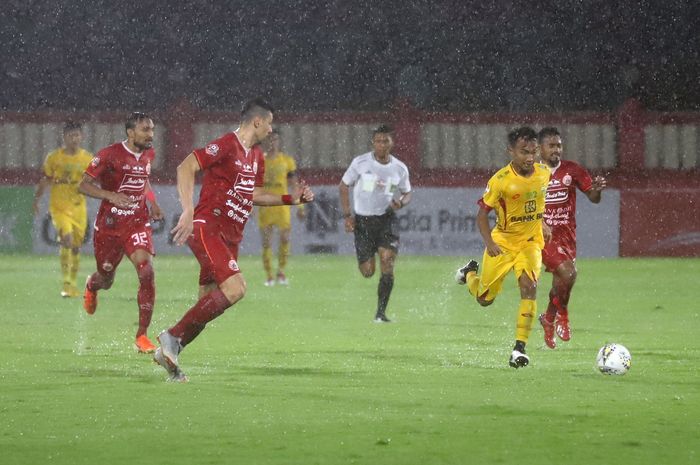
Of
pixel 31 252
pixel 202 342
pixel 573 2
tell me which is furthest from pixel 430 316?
pixel 573 2

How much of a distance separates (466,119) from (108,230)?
59.5ft

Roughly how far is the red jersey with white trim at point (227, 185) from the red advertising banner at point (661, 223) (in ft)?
58.9

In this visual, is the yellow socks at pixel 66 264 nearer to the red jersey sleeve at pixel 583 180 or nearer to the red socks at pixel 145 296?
the red socks at pixel 145 296

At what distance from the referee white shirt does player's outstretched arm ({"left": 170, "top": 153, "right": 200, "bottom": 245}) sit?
225 inches

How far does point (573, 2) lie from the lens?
30594 mm

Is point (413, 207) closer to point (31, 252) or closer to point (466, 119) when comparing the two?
point (466, 119)

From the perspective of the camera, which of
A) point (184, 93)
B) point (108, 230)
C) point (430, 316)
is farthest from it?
point (184, 93)

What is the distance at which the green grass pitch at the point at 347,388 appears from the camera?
7.02 m

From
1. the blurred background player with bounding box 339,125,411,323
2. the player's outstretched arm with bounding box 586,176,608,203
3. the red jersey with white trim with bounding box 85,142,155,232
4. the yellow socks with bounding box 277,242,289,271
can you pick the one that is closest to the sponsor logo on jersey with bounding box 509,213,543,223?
the player's outstretched arm with bounding box 586,176,608,203

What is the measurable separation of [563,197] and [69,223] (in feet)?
26.6

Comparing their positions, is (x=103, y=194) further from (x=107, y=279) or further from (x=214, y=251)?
(x=214, y=251)

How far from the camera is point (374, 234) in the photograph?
15023 mm

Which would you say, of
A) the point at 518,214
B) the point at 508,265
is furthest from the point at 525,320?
the point at 518,214

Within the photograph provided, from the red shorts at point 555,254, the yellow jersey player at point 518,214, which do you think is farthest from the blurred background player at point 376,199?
the yellow jersey player at point 518,214
